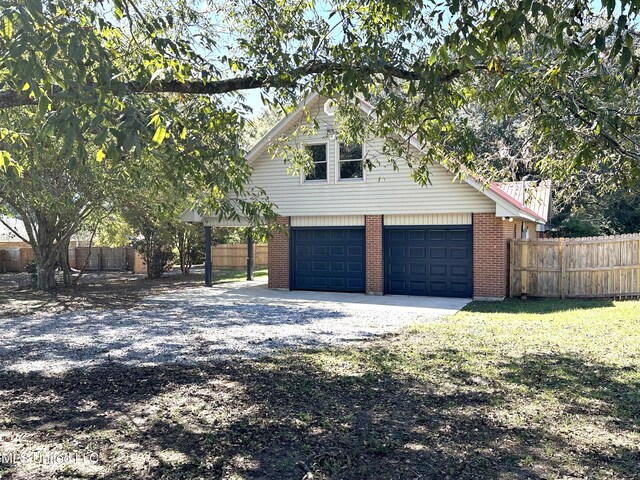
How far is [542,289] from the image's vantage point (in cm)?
1462

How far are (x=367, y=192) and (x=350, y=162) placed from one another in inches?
44.8

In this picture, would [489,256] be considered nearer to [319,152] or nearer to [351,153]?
[351,153]

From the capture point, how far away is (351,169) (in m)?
16.0

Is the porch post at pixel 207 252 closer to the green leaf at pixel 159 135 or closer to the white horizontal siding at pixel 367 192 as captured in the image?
the white horizontal siding at pixel 367 192

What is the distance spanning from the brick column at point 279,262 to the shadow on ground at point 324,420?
10.2 metres

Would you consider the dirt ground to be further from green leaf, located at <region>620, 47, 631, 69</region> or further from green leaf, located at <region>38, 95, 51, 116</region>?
green leaf, located at <region>620, 47, 631, 69</region>

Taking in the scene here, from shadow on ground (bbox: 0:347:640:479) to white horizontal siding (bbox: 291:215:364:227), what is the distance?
9305mm

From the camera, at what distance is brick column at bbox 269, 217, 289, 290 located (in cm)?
1705

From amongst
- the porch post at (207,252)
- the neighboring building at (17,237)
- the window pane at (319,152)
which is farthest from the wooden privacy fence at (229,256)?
the window pane at (319,152)

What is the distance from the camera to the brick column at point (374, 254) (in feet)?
51.1

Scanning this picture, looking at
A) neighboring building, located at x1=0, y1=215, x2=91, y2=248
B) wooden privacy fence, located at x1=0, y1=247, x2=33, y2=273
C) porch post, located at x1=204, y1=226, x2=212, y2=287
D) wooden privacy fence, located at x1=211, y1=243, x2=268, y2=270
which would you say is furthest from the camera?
neighboring building, located at x1=0, y1=215, x2=91, y2=248

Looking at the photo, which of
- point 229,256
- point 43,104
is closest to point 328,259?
point 43,104

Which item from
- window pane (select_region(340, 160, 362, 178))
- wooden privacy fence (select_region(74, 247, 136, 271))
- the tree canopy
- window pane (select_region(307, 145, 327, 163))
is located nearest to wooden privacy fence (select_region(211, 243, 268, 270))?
wooden privacy fence (select_region(74, 247, 136, 271))

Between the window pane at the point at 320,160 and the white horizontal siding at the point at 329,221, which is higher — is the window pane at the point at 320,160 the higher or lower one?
the higher one
